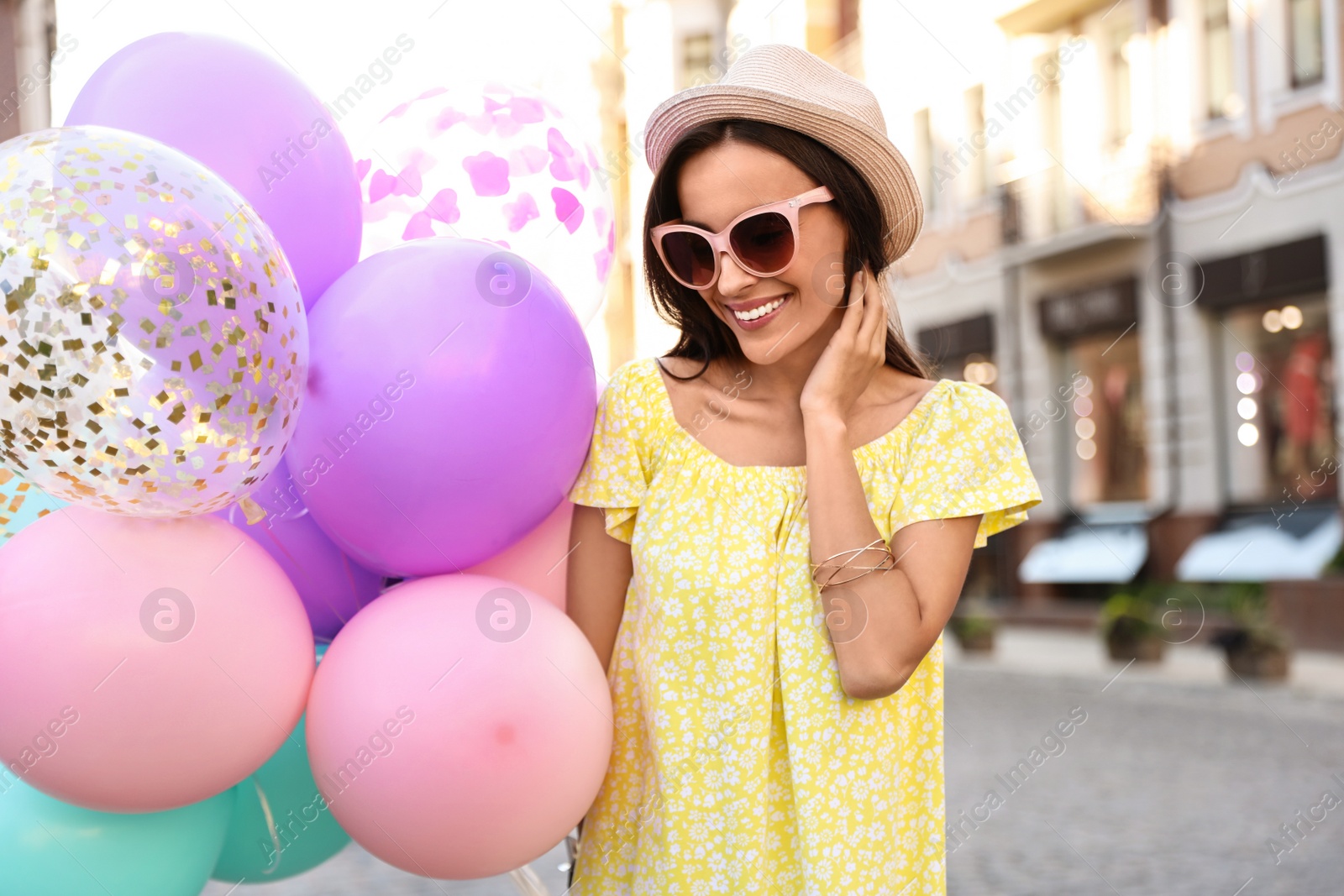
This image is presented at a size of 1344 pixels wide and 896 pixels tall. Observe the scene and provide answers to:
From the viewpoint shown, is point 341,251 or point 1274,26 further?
point 1274,26

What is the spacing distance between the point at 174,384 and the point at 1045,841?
5.62 meters

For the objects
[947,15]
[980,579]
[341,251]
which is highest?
[947,15]

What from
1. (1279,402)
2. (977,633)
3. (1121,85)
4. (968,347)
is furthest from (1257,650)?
(968,347)

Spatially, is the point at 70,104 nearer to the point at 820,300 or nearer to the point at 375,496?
the point at 375,496

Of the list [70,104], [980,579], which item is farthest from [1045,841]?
[980,579]

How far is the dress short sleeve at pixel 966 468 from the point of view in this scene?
179 centimetres

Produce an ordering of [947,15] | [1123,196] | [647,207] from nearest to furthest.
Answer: [647,207], [1123,196], [947,15]

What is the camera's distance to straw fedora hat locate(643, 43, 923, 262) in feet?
5.94

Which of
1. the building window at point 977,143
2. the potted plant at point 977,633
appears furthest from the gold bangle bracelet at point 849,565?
the building window at point 977,143

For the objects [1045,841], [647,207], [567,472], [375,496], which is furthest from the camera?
Answer: [1045,841]

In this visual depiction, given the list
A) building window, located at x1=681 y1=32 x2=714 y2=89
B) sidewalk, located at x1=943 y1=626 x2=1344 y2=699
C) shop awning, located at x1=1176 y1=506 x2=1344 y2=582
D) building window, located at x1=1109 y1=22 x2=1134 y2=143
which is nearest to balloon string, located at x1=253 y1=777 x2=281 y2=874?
sidewalk, located at x1=943 y1=626 x2=1344 y2=699

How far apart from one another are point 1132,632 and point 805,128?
1149cm

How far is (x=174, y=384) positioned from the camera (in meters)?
1.43

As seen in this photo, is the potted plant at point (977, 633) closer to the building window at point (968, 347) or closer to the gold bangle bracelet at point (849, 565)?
the building window at point (968, 347)
